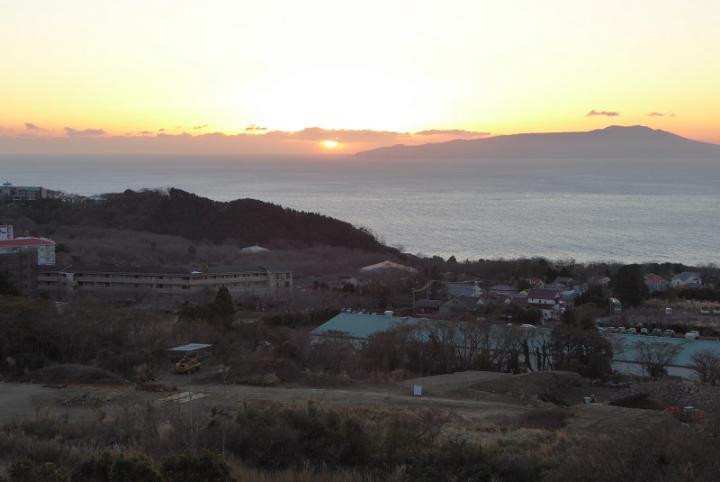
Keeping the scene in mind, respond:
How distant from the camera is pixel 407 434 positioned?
6355 mm

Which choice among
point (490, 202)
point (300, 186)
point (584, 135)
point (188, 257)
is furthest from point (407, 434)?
point (584, 135)

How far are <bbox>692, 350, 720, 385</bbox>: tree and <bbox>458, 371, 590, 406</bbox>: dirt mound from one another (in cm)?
222

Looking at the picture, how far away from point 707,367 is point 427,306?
406 inches

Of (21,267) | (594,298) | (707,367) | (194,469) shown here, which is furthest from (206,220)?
(194,469)

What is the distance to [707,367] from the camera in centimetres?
1292

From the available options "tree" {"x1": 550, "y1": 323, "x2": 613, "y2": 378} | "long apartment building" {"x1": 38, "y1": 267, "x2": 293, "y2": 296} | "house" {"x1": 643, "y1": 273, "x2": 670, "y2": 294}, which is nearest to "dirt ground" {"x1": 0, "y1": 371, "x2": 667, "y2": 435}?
"tree" {"x1": 550, "y1": 323, "x2": 613, "y2": 378}

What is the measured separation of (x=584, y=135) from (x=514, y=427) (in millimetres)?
196155

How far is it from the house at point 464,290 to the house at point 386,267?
3.72 m

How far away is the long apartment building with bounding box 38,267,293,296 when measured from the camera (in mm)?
26000

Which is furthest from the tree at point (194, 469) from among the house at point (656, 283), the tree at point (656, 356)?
the house at point (656, 283)

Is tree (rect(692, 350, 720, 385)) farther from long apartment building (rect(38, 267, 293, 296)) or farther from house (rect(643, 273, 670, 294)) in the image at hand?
long apartment building (rect(38, 267, 293, 296))

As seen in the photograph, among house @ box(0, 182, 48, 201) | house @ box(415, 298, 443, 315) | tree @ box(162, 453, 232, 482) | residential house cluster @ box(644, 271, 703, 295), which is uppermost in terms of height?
house @ box(0, 182, 48, 201)

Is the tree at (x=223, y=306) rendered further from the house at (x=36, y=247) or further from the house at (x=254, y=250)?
the house at (x=254, y=250)

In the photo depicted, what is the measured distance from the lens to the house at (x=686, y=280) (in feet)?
92.5
